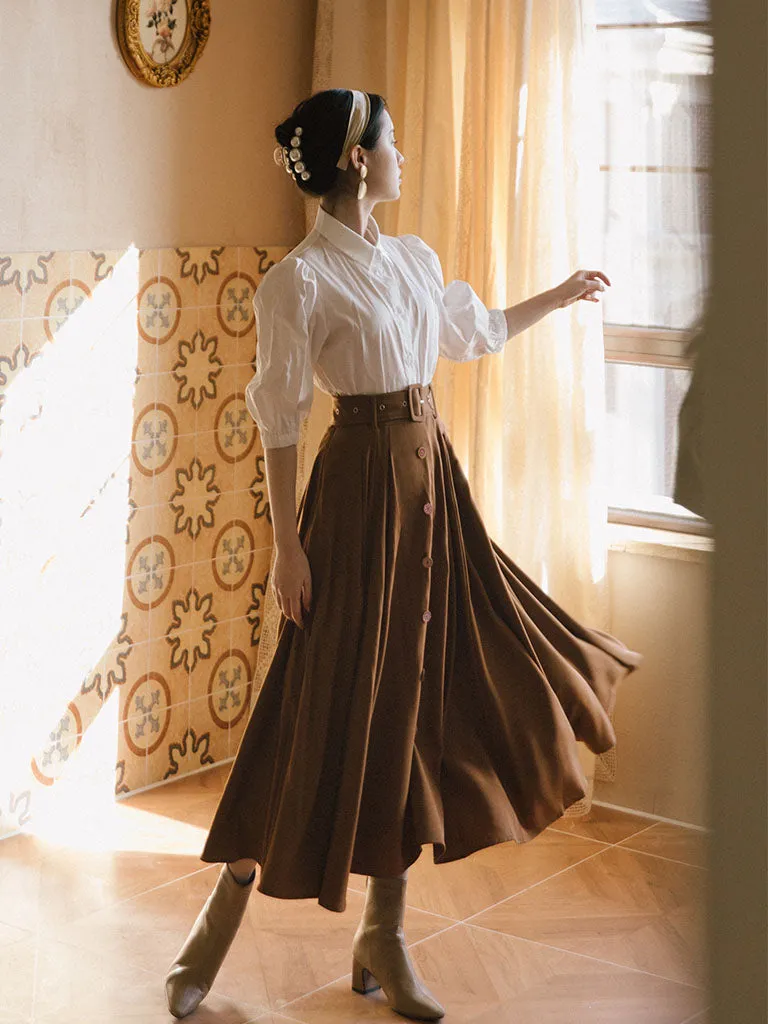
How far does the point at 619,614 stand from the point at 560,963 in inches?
33.8

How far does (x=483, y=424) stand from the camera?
3.17 meters

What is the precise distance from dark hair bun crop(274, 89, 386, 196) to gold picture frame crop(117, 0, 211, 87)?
110 cm

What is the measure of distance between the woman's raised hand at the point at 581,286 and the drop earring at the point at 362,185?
418 millimetres

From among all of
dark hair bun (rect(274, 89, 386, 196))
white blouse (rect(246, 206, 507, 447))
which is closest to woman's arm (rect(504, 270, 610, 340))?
white blouse (rect(246, 206, 507, 447))

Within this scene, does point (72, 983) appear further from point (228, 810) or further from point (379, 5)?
point (379, 5)

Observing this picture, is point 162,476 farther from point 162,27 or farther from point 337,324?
point 337,324

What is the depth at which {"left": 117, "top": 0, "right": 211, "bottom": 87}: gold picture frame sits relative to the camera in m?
3.07

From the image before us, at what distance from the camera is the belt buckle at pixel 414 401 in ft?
7.18

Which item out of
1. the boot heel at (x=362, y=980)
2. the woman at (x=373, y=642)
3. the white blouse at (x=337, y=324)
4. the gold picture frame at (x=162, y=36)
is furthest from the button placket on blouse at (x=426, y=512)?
the gold picture frame at (x=162, y=36)

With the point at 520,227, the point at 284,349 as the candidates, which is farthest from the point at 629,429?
the point at 284,349

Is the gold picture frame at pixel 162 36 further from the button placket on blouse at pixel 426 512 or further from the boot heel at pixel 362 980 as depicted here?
the boot heel at pixel 362 980

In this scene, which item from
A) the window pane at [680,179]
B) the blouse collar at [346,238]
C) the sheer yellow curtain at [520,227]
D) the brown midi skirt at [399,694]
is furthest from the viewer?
the sheer yellow curtain at [520,227]

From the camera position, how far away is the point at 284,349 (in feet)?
6.82

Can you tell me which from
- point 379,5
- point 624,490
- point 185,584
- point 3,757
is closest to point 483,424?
point 624,490
